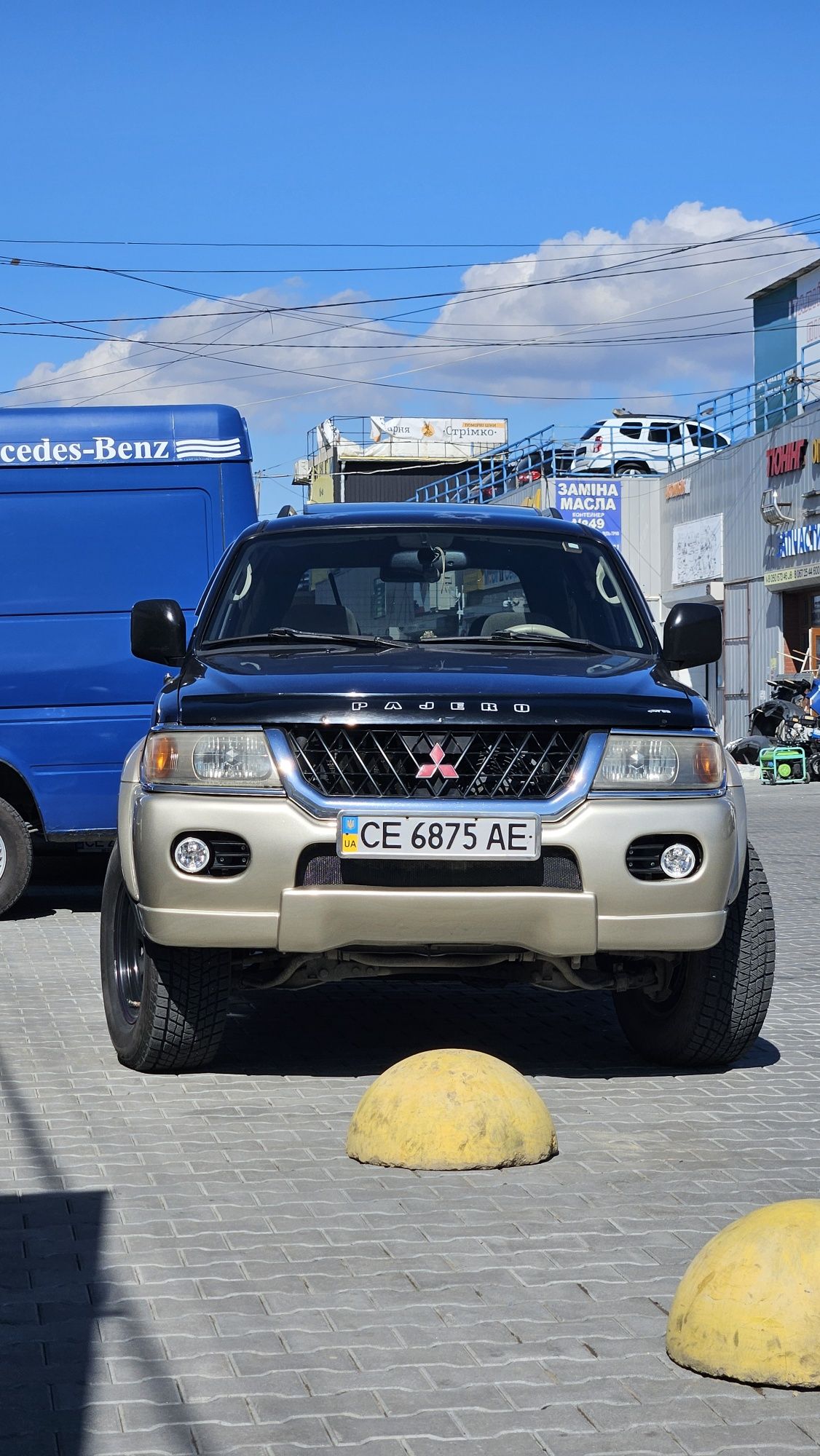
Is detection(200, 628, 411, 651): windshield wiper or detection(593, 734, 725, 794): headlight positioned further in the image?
detection(200, 628, 411, 651): windshield wiper

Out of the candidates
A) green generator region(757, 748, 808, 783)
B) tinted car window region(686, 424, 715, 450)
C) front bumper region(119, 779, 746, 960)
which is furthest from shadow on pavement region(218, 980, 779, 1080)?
tinted car window region(686, 424, 715, 450)

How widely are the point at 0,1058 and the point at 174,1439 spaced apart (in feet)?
12.6

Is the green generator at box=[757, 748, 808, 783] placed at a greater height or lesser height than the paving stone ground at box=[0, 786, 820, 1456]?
lesser

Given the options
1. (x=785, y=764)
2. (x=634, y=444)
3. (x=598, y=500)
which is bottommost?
(x=785, y=764)

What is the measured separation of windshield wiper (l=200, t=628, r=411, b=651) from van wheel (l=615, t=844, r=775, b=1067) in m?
1.48

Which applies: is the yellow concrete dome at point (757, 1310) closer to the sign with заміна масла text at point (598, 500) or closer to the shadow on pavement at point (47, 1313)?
the shadow on pavement at point (47, 1313)

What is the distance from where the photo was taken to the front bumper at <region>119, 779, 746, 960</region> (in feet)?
18.7

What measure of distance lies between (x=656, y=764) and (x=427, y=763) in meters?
0.72

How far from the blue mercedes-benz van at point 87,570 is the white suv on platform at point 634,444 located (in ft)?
109

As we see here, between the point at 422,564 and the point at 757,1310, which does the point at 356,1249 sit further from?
the point at 422,564

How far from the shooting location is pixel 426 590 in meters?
7.16

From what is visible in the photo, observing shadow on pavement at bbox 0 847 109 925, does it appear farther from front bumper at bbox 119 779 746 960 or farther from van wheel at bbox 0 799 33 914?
front bumper at bbox 119 779 746 960

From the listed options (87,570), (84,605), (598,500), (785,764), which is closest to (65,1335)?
(84,605)

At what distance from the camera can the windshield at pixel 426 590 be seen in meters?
7.02
